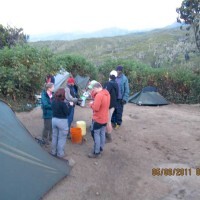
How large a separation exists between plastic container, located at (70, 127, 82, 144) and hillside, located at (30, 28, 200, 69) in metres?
22.0

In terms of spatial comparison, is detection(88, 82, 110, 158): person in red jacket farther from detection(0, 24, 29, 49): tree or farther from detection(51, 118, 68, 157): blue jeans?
detection(0, 24, 29, 49): tree

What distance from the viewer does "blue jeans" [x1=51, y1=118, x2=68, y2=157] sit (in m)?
6.46

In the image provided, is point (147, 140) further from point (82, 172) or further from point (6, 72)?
point (6, 72)

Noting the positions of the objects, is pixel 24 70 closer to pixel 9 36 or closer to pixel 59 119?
pixel 59 119

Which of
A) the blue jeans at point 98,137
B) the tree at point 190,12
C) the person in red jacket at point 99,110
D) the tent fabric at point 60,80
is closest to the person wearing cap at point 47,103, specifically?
the person in red jacket at point 99,110

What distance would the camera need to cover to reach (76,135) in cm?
781

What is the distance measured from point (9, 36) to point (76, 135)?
16431 millimetres

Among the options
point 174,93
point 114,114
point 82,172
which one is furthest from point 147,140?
point 174,93

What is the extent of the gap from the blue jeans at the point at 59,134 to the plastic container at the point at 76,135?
1.03 meters

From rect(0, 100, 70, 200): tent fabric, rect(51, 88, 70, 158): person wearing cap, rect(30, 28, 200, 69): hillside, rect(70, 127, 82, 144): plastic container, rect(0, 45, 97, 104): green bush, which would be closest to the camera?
rect(0, 100, 70, 200): tent fabric

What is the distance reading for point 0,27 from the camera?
21.9m

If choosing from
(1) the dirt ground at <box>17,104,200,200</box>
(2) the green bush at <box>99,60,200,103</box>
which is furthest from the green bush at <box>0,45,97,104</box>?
(2) the green bush at <box>99,60,200,103</box>

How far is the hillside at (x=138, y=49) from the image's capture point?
3735 centimetres

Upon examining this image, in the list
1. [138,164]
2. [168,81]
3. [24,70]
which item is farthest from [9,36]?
[138,164]
